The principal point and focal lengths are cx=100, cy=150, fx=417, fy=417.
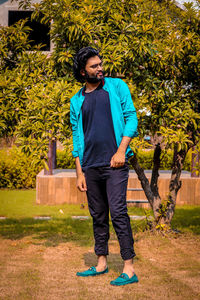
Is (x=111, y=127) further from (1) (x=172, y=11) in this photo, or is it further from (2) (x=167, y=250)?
(1) (x=172, y=11)

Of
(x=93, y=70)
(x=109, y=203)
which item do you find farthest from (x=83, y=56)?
(x=109, y=203)

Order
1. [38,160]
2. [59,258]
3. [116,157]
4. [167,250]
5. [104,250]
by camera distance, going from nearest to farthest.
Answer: [116,157] < [104,250] < [38,160] < [59,258] < [167,250]

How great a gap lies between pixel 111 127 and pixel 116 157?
1.04ft

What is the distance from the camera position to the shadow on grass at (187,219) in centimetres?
702

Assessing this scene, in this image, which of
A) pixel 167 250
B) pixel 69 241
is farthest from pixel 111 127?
pixel 69 241

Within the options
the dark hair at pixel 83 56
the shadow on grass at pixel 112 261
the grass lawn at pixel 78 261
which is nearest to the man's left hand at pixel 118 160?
the dark hair at pixel 83 56

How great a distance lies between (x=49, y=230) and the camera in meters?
6.81

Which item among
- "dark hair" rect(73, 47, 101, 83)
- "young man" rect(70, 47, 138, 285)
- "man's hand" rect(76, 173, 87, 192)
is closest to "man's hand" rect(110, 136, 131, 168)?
Result: "young man" rect(70, 47, 138, 285)

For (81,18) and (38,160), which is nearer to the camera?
(38,160)

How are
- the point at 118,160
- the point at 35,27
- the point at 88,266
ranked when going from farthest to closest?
the point at 35,27
the point at 88,266
the point at 118,160

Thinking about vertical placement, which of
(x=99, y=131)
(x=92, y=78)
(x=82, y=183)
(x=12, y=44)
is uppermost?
(x=12, y=44)

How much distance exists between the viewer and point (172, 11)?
6.50 m

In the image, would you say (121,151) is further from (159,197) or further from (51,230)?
(51,230)

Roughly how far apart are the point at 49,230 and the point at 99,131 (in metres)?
3.44
